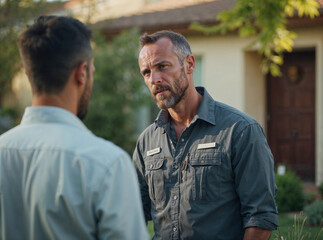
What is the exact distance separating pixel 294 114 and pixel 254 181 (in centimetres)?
895

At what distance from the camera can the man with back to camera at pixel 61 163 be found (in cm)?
172

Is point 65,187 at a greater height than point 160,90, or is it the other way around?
point 160,90

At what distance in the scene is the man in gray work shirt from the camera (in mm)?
2789

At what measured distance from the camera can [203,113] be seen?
3027 millimetres

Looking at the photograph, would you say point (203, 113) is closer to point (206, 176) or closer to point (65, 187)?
point (206, 176)

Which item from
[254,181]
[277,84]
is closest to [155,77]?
[254,181]

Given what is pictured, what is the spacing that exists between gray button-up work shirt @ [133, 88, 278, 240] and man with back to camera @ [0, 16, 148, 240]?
1123mm

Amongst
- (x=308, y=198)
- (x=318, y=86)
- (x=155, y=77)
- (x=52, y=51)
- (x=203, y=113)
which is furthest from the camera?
(x=318, y=86)

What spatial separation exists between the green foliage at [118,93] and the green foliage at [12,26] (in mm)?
2396

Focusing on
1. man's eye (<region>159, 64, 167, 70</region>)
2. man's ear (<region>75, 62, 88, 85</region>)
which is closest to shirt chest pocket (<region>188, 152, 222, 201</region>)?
man's eye (<region>159, 64, 167, 70</region>)

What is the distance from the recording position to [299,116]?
11273mm

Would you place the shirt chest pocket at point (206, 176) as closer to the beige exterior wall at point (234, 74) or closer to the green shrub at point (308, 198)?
the green shrub at point (308, 198)

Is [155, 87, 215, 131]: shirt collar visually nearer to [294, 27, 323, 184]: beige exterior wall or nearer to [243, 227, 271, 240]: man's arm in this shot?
[243, 227, 271, 240]: man's arm

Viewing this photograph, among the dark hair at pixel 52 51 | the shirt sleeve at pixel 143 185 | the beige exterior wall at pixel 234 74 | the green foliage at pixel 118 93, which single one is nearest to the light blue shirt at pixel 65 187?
the dark hair at pixel 52 51
